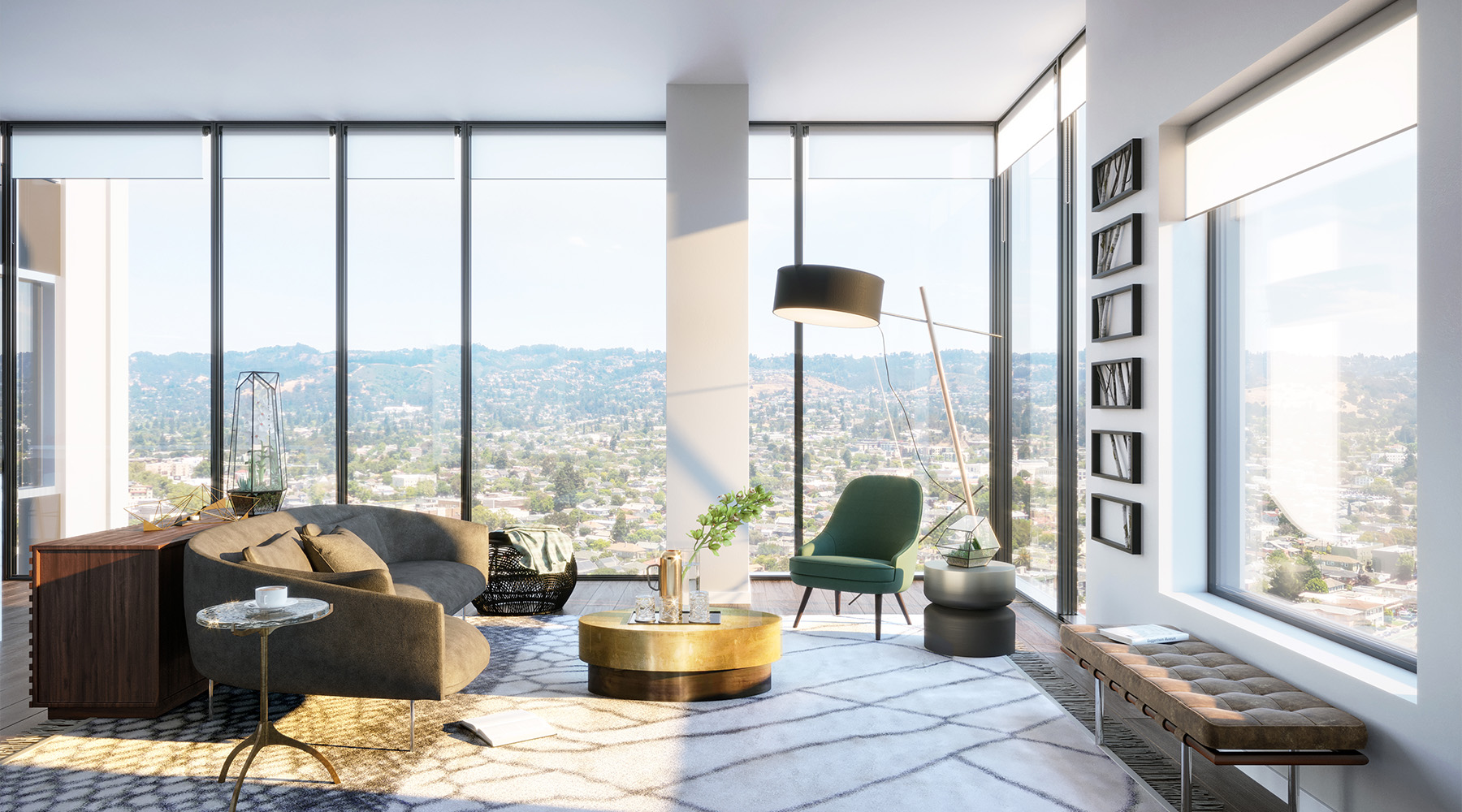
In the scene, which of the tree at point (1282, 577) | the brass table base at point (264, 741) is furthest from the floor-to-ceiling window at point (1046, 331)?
the brass table base at point (264, 741)

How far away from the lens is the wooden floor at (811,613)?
2.69 m

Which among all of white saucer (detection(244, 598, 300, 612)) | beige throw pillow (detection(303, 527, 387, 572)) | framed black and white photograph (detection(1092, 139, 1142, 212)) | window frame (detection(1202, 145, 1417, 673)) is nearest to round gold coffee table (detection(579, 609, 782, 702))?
beige throw pillow (detection(303, 527, 387, 572))

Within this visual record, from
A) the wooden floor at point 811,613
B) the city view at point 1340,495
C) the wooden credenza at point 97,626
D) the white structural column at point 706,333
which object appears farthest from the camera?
the white structural column at point 706,333

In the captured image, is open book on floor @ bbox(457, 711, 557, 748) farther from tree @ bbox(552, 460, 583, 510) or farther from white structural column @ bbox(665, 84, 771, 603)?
tree @ bbox(552, 460, 583, 510)

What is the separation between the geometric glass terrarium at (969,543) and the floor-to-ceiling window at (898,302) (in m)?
1.54

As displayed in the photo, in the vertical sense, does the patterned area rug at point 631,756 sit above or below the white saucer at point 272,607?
below

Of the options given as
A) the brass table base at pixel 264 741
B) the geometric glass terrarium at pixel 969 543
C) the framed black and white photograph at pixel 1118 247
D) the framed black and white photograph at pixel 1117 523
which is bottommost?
the brass table base at pixel 264 741

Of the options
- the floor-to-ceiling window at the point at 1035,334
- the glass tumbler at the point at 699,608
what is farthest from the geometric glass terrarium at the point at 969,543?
the glass tumbler at the point at 699,608

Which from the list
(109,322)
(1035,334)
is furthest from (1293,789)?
(109,322)

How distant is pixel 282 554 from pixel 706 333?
9.23ft

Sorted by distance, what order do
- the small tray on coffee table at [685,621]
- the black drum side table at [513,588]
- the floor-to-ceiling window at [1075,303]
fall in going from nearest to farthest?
the small tray on coffee table at [685,621], the floor-to-ceiling window at [1075,303], the black drum side table at [513,588]

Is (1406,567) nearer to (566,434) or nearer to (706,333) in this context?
(706,333)

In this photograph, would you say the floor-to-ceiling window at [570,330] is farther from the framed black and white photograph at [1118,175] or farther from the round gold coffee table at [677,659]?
the framed black and white photograph at [1118,175]

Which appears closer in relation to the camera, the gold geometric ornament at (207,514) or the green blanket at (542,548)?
the gold geometric ornament at (207,514)
